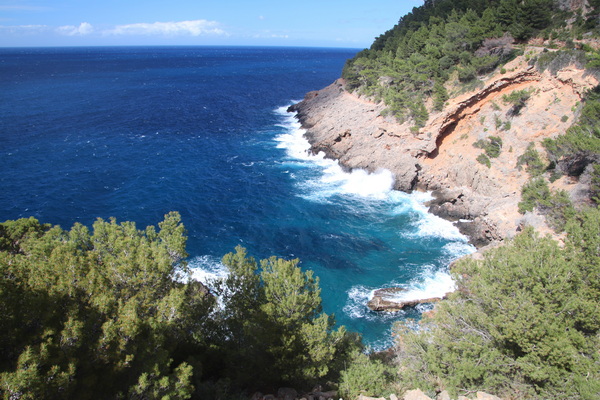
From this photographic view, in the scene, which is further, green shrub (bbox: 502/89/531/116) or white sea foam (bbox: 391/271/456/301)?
green shrub (bbox: 502/89/531/116)

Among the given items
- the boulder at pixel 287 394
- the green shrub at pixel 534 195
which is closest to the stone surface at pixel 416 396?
the boulder at pixel 287 394

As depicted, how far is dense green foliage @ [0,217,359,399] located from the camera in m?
13.7

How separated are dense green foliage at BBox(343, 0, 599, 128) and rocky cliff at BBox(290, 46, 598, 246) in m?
2.46

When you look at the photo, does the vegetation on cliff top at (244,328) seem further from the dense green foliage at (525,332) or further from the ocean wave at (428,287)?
the ocean wave at (428,287)

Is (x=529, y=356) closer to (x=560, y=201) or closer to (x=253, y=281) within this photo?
(x=253, y=281)

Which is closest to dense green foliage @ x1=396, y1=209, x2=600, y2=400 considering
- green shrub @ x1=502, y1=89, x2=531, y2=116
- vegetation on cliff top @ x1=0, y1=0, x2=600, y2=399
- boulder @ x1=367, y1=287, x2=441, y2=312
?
vegetation on cliff top @ x1=0, y1=0, x2=600, y2=399

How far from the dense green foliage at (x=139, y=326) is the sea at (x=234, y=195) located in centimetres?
1317

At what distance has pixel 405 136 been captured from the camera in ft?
194

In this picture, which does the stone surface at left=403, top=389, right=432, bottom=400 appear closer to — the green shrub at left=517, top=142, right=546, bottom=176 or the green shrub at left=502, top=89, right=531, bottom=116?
the green shrub at left=517, top=142, right=546, bottom=176

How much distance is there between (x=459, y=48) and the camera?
6288 cm

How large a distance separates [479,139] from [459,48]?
67.1ft

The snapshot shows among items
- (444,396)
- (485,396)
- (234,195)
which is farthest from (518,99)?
(444,396)

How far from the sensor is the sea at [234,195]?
130 feet

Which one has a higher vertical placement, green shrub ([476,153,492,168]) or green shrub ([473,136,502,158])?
green shrub ([473,136,502,158])
